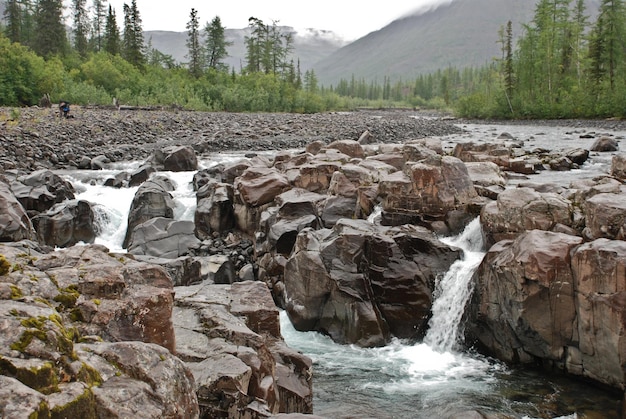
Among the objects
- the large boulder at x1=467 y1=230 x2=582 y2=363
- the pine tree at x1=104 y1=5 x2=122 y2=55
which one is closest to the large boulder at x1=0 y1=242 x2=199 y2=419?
the large boulder at x1=467 y1=230 x2=582 y2=363

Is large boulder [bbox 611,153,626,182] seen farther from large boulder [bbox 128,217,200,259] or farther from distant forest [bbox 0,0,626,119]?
distant forest [bbox 0,0,626,119]

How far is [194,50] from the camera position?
3054 inches

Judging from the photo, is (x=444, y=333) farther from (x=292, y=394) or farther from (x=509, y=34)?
(x=509, y=34)

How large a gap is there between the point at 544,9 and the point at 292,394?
248ft

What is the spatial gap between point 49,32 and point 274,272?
6708cm

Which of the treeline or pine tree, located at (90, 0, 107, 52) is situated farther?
pine tree, located at (90, 0, 107, 52)

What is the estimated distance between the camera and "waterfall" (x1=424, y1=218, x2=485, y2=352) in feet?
40.6

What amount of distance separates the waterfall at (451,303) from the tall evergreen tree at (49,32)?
68.9 m

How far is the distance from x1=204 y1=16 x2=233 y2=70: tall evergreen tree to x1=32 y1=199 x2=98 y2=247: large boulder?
68.1 metres

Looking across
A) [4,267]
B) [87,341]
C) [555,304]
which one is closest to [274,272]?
[555,304]

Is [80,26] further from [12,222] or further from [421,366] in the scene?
[421,366]

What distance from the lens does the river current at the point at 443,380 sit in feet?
30.5

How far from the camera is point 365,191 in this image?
1648 cm

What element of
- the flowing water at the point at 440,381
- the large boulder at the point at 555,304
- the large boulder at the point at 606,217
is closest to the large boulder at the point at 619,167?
the large boulder at the point at 606,217
